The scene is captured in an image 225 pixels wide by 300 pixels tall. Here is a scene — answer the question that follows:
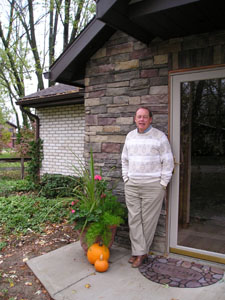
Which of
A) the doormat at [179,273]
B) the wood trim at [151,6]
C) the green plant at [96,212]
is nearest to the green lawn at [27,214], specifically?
the green plant at [96,212]

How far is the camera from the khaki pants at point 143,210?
3.20 m

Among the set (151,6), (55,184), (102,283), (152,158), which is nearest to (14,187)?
(55,184)

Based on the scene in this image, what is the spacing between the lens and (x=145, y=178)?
10.5 ft

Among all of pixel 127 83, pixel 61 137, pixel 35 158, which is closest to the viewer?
pixel 127 83

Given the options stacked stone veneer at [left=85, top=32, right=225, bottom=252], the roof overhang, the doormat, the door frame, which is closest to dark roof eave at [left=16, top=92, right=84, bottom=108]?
stacked stone veneer at [left=85, top=32, right=225, bottom=252]

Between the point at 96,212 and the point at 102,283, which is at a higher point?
the point at 96,212

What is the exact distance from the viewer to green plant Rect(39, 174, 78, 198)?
7177 mm

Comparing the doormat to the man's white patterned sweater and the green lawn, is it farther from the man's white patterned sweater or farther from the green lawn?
the green lawn

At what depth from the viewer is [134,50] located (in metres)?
3.63

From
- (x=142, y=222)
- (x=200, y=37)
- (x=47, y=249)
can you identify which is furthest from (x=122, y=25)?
(x=47, y=249)

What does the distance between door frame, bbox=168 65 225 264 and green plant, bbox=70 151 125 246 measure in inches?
24.7

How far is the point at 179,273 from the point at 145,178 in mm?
1077

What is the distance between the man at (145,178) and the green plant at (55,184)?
13.0ft

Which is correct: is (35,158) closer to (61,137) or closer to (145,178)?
(61,137)
